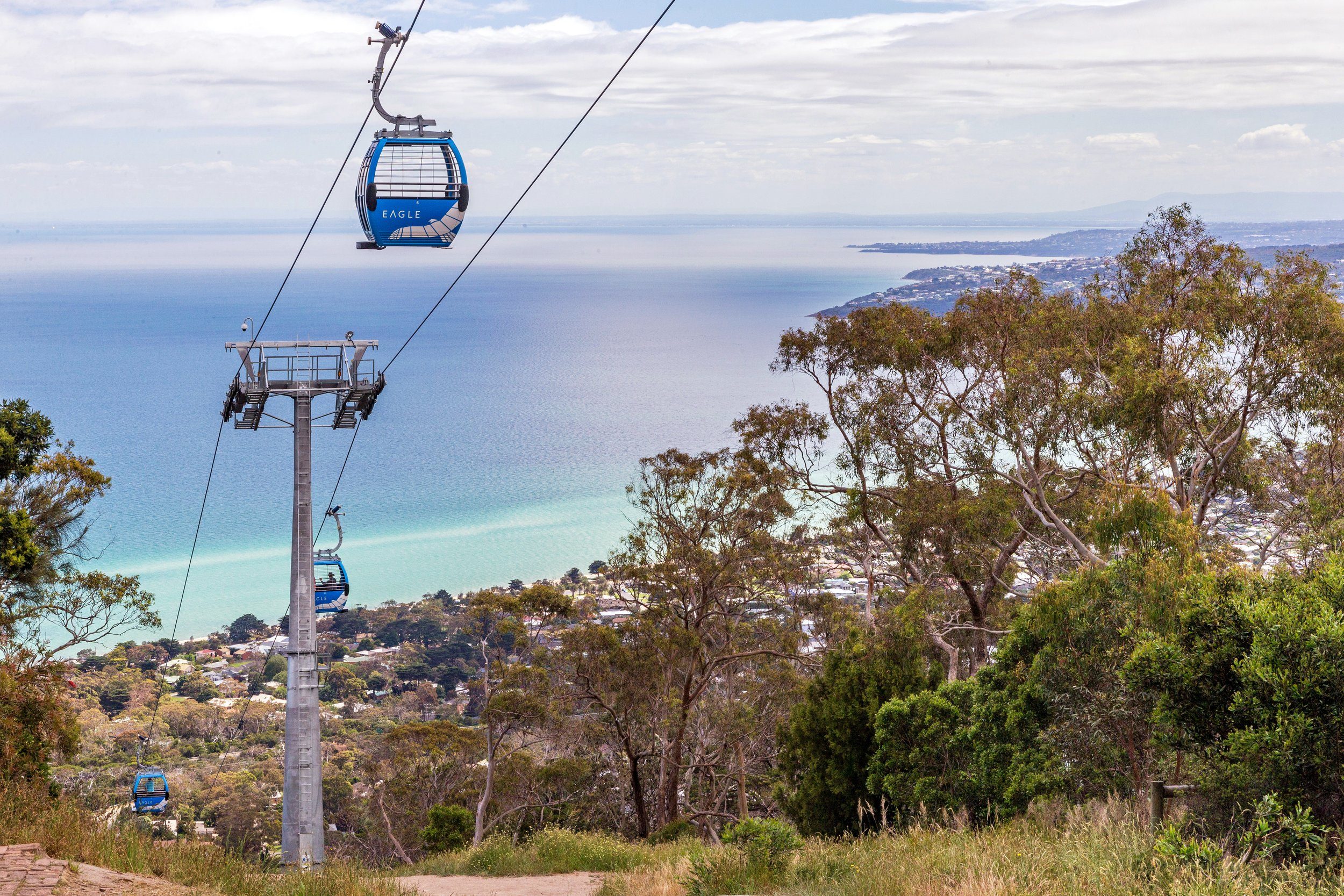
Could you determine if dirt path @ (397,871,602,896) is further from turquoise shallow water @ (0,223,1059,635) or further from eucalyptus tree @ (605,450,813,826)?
turquoise shallow water @ (0,223,1059,635)

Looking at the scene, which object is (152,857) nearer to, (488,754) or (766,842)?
(766,842)

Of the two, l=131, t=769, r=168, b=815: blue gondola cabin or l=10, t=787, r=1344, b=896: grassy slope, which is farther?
l=131, t=769, r=168, b=815: blue gondola cabin

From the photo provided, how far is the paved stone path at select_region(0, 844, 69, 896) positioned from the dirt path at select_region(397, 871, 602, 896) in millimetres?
3307

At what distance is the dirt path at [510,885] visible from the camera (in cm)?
901

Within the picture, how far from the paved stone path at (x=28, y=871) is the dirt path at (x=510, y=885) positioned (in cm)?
331

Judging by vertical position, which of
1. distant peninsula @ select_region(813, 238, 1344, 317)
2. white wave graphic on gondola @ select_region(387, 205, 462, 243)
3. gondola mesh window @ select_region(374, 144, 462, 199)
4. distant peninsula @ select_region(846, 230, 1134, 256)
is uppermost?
distant peninsula @ select_region(846, 230, 1134, 256)

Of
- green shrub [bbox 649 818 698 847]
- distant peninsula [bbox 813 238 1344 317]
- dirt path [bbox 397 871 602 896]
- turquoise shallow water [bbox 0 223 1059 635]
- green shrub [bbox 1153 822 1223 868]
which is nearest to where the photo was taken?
green shrub [bbox 1153 822 1223 868]

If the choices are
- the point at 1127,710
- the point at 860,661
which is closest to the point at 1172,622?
the point at 1127,710

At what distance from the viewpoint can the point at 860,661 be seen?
1293 cm

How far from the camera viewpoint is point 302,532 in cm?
1178

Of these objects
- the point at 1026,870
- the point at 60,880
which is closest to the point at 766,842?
the point at 1026,870

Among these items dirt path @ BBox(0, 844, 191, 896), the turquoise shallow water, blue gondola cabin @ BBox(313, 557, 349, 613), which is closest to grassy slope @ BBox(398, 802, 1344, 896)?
dirt path @ BBox(0, 844, 191, 896)

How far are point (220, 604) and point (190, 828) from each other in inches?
1749

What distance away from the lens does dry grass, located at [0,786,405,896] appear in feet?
19.7
